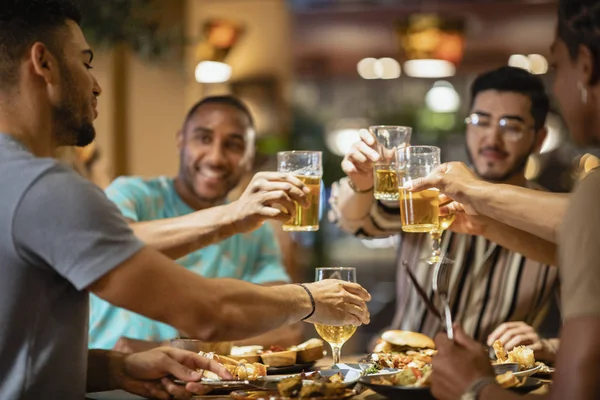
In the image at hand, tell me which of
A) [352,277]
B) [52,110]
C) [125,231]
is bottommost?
[352,277]

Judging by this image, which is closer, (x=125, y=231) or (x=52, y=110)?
(x=125, y=231)

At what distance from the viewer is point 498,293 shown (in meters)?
3.30

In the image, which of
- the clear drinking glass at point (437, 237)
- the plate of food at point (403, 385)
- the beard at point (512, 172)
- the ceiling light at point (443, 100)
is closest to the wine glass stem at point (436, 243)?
the clear drinking glass at point (437, 237)

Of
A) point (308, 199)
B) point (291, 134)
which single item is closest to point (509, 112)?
point (308, 199)

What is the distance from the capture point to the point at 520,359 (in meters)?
2.27

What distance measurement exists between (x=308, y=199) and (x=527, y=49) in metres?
6.21

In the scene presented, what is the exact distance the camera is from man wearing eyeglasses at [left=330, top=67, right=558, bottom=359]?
327cm

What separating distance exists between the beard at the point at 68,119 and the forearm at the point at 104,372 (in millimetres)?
550

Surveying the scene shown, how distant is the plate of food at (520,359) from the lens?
2.08 m

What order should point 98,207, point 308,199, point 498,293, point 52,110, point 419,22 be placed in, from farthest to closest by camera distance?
point 419,22 → point 498,293 → point 308,199 → point 52,110 → point 98,207

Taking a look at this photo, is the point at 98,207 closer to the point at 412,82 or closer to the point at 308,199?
the point at 308,199

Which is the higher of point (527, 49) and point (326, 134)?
point (527, 49)

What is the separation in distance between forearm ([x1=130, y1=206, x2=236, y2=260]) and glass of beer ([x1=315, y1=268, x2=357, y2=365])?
1.77 feet

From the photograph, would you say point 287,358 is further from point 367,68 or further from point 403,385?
point 367,68
